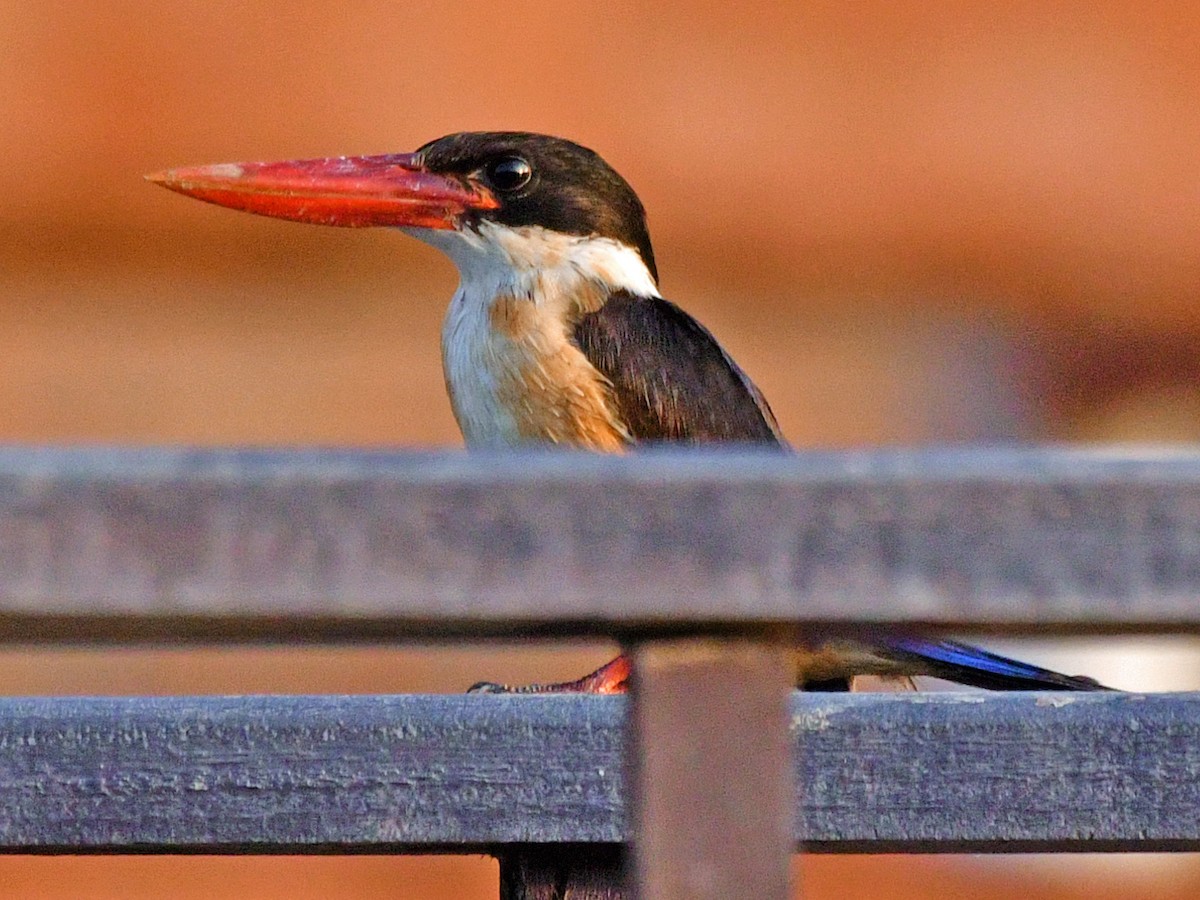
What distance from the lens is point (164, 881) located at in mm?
4055

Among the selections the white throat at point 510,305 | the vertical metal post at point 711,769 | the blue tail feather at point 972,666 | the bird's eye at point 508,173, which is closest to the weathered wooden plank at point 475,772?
the vertical metal post at point 711,769

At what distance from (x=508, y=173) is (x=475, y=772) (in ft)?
5.72

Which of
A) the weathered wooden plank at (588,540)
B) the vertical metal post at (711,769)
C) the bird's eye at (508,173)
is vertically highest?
the bird's eye at (508,173)

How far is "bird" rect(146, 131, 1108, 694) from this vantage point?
2.43 m

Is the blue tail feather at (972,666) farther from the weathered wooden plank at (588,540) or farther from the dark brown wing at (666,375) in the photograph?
the weathered wooden plank at (588,540)

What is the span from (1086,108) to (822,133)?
0.60 metres

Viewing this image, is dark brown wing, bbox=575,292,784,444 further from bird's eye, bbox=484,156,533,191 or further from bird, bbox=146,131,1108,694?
bird's eye, bbox=484,156,533,191

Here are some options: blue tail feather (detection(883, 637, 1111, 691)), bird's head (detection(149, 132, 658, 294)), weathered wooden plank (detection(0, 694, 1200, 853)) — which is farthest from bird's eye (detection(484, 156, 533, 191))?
weathered wooden plank (detection(0, 694, 1200, 853))

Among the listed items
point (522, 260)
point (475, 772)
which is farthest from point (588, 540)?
point (522, 260)

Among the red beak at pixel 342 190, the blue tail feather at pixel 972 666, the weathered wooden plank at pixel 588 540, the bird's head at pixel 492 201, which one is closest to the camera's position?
the weathered wooden plank at pixel 588 540

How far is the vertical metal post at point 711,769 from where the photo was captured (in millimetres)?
708

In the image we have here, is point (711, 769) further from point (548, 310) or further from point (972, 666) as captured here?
point (548, 310)

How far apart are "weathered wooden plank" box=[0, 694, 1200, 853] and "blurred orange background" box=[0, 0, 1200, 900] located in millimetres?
2897

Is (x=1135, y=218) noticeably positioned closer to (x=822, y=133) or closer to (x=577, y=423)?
(x=822, y=133)
